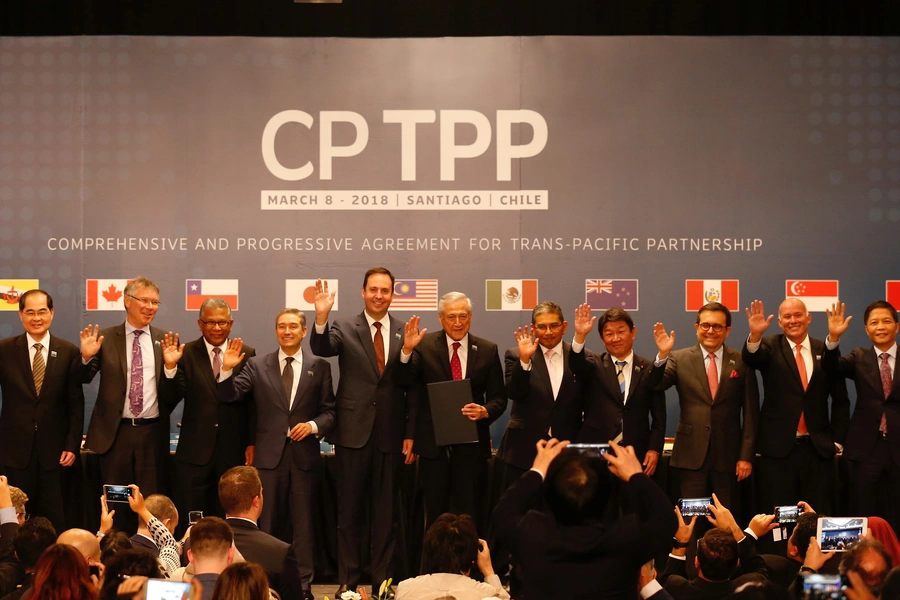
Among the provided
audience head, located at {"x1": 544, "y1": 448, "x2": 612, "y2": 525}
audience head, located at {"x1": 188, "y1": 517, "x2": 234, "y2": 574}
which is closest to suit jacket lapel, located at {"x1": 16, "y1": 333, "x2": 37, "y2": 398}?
audience head, located at {"x1": 188, "y1": 517, "x2": 234, "y2": 574}

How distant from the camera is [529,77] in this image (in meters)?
7.54

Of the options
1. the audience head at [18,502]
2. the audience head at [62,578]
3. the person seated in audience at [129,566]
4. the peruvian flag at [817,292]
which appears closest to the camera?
the audience head at [62,578]

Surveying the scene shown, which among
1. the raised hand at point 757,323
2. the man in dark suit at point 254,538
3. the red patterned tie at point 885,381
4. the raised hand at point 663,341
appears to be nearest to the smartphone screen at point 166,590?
the man in dark suit at point 254,538

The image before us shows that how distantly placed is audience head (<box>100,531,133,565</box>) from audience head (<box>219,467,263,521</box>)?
0.41 metres

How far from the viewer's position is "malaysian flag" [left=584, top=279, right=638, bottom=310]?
7.45 metres

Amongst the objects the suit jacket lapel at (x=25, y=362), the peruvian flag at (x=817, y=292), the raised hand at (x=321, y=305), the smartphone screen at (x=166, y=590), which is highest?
the peruvian flag at (x=817, y=292)

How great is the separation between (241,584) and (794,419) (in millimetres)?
4187

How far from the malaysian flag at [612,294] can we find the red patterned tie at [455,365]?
1712 millimetres

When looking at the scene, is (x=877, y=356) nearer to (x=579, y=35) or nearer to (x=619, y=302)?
(x=619, y=302)

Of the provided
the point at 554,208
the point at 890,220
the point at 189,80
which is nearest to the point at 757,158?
the point at 890,220

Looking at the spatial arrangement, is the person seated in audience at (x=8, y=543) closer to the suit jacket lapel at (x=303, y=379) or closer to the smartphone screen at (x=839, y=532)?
the suit jacket lapel at (x=303, y=379)

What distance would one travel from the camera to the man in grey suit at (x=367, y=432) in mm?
5941

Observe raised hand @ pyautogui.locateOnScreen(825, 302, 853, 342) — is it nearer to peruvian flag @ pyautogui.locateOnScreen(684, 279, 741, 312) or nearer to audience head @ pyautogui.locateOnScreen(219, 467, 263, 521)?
peruvian flag @ pyautogui.locateOnScreen(684, 279, 741, 312)

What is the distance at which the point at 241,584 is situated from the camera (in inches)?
115
